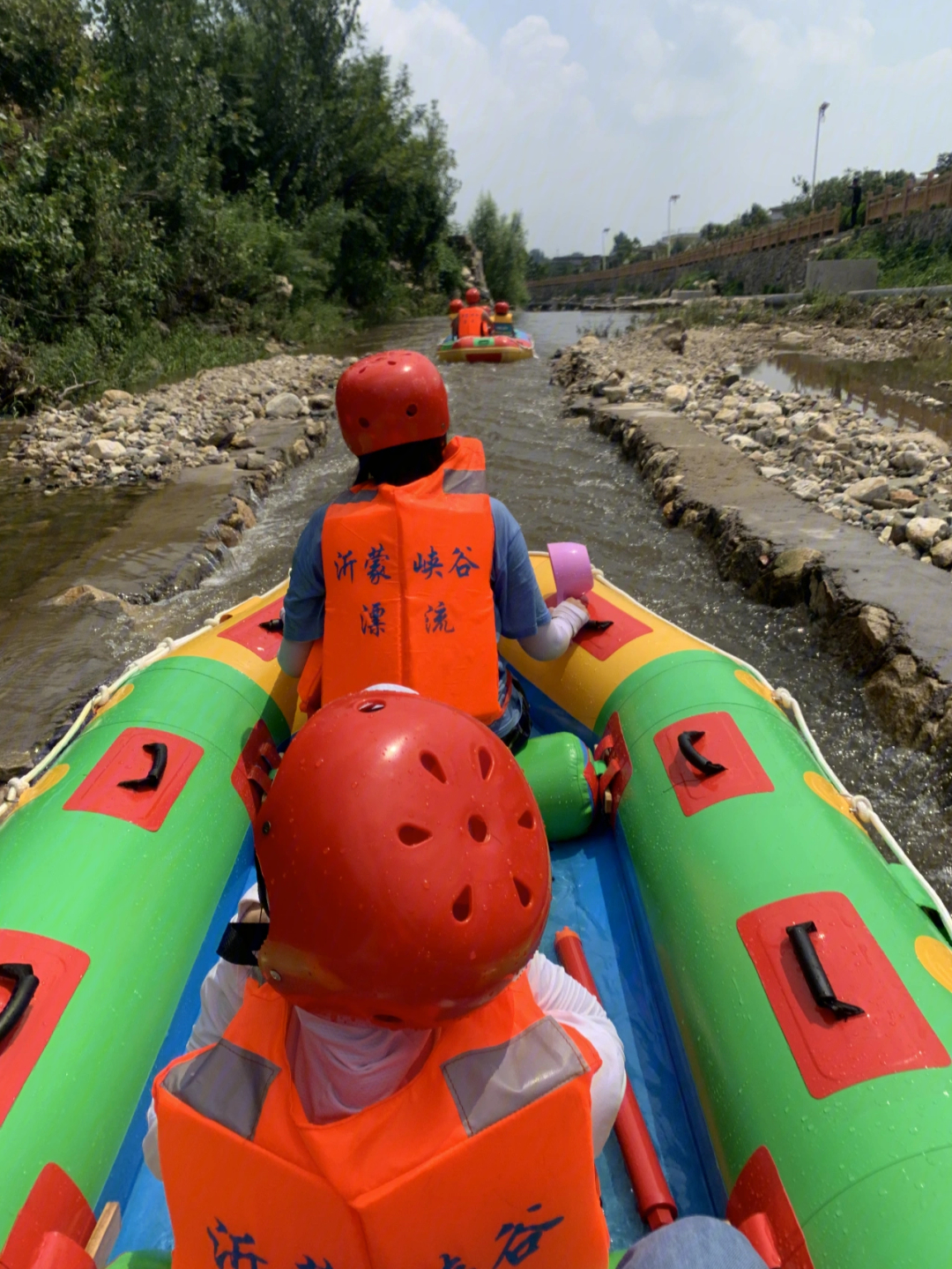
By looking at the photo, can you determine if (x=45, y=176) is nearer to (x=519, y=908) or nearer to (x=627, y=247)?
(x=519, y=908)

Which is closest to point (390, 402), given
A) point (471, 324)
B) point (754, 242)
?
point (471, 324)

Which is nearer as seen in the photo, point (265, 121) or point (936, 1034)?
point (936, 1034)

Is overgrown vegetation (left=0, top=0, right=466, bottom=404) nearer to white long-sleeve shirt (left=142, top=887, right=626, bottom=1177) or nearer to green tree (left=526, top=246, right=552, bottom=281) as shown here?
white long-sleeve shirt (left=142, top=887, right=626, bottom=1177)

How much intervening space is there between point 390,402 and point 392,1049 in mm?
1475

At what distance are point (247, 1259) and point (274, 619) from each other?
2.24 metres

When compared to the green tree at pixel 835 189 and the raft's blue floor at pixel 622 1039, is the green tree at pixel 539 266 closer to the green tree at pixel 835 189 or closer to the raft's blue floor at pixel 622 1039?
the green tree at pixel 835 189

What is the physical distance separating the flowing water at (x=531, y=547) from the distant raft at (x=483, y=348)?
4884 mm

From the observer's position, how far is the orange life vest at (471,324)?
14422mm

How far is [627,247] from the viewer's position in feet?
272

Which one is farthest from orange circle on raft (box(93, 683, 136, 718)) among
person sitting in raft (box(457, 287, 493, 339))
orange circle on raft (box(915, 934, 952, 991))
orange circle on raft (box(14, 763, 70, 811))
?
person sitting in raft (box(457, 287, 493, 339))

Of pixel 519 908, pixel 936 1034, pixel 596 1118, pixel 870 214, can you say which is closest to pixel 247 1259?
pixel 596 1118

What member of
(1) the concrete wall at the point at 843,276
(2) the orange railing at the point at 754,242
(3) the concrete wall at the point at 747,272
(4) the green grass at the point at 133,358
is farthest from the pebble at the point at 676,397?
(2) the orange railing at the point at 754,242

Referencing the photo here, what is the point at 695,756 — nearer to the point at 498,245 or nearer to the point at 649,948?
the point at 649,948

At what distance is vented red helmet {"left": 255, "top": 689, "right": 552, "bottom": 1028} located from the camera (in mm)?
852
